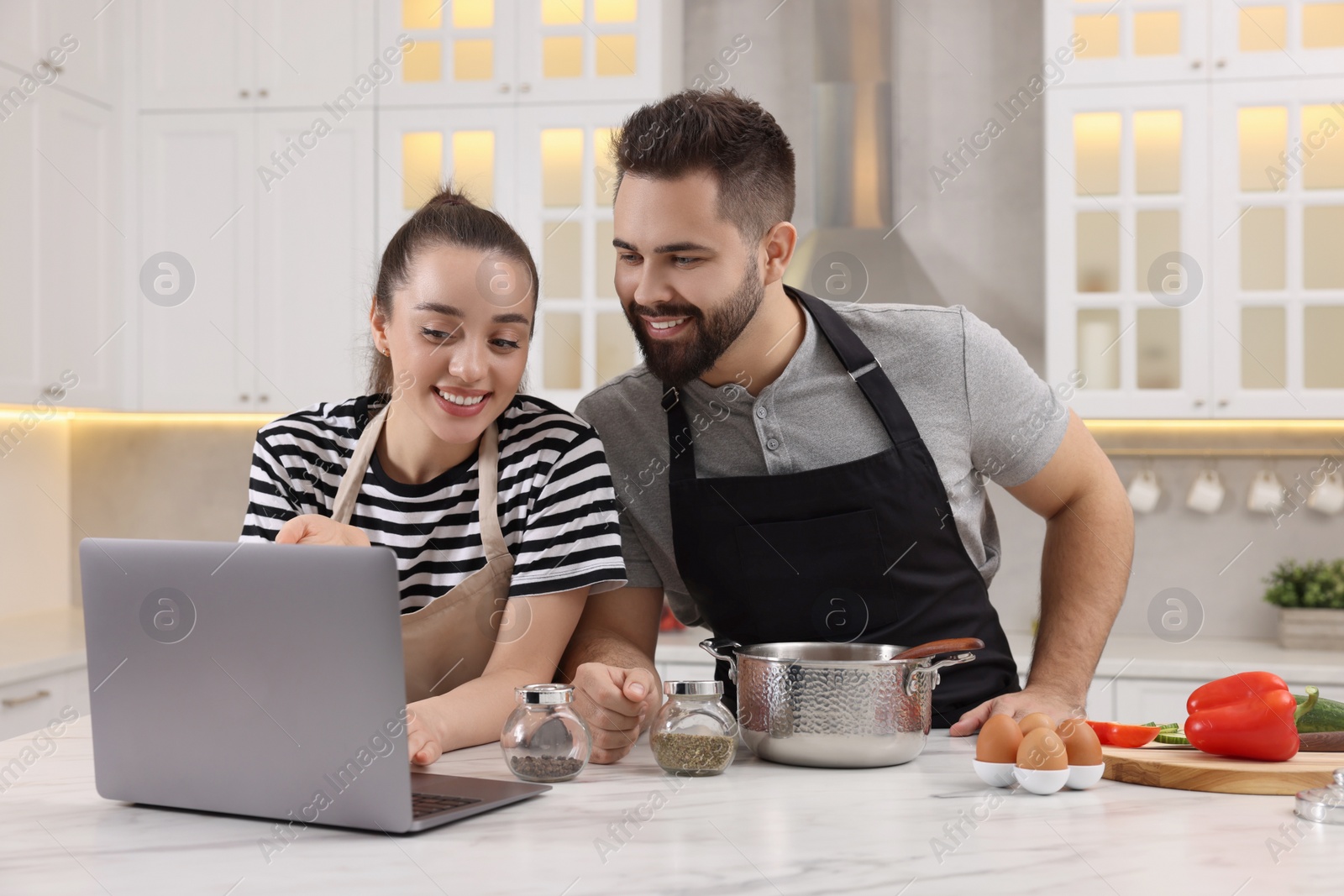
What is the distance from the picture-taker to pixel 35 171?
10.1ft

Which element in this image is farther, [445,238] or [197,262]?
[197,262]

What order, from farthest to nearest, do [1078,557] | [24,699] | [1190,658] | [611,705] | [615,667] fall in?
1. [1190,658]
2. [24,699]
3. [1078,557]
4. [615,667]
5. [611,705]

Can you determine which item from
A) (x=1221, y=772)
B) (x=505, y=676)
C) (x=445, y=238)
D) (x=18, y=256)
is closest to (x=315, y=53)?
(x=18, y=256)

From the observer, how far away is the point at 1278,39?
9.56 feet

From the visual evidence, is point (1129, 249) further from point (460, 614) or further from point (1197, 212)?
point (460, 614)

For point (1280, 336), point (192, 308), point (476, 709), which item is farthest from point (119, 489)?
point (1280, 336)

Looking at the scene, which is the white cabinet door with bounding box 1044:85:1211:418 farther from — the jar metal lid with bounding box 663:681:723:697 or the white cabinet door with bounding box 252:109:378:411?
the jar metal lid with bounding box 663:681:723:697

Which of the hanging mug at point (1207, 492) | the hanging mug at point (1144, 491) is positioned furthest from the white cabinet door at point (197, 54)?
the hanging mug at point (1207, 492)

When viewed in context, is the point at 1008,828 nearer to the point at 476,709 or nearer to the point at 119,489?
the point at 476,709

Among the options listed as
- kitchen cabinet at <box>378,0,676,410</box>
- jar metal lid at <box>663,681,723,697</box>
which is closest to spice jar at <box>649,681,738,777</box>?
jar metal lid at <box>663,681,723,697</box>

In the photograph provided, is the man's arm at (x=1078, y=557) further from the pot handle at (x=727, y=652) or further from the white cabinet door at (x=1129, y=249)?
the white cabinet door at (x=1129, y=249)

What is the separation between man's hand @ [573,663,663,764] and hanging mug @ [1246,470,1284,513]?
261cm

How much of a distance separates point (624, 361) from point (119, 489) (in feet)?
5.99

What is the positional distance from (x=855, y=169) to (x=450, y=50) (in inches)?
46.4
